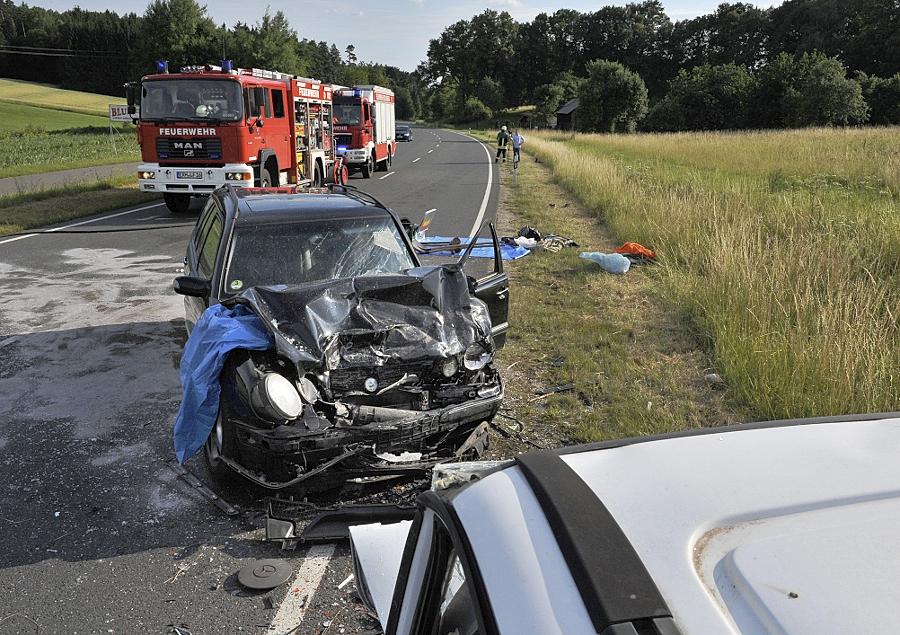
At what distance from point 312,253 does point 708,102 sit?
76.1m

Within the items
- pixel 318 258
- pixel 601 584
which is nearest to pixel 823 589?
pixel 601 584

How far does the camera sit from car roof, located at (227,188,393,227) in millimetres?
5863

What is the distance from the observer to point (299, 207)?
19.9ft

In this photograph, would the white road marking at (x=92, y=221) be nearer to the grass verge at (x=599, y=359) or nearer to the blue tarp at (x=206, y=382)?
the grass verge at (x=599, y=359)

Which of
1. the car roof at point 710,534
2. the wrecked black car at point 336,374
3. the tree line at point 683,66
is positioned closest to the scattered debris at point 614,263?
the wrecked black car at point 336,374

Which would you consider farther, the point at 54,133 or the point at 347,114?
the point at 54,133

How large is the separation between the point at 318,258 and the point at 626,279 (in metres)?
5.56

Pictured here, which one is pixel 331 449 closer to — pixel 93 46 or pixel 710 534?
pixel 710 534

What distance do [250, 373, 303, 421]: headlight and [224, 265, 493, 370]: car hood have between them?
0.60 feet

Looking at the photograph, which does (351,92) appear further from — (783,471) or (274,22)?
(274,22)

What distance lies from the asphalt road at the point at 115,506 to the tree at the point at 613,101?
7599 centimetres

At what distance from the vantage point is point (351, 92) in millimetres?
25953

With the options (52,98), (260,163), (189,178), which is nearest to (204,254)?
(189,178)

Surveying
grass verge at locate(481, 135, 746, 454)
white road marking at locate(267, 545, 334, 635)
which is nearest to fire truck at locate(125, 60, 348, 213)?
grass verge at locate(481, 135, 746, 454)
